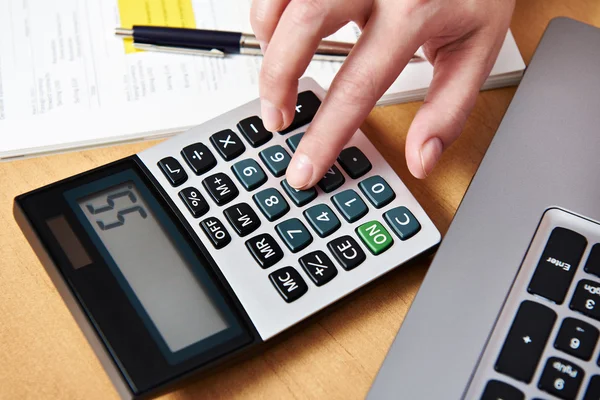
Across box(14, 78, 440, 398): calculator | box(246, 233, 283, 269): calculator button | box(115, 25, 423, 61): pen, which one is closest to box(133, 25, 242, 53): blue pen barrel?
box(115, 25, 423, 61): pen

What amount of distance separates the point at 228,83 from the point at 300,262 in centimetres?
19

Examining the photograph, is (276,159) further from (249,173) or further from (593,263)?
(593,263)

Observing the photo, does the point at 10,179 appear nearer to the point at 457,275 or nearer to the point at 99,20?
the point at 99,20

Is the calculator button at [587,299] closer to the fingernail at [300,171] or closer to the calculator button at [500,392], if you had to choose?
the calculator button at [500,392]

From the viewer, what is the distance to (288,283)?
36 centimetres

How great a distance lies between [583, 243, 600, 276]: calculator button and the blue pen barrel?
0.32m

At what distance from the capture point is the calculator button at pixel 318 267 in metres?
0.36

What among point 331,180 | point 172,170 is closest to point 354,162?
point 331,180

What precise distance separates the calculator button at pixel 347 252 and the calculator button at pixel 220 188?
0.08 m

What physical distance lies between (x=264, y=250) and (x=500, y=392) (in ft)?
0.52

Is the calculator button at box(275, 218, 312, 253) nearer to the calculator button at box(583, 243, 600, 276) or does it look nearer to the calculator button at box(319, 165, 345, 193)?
the calculator button at box(319, 165, 345, 193)

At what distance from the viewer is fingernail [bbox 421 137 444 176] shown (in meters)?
0.41

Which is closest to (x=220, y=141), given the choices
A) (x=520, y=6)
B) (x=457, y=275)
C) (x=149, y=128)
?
(x=149, y=128)

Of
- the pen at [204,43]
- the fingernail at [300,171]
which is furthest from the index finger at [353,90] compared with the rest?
the pen at [204,43]
